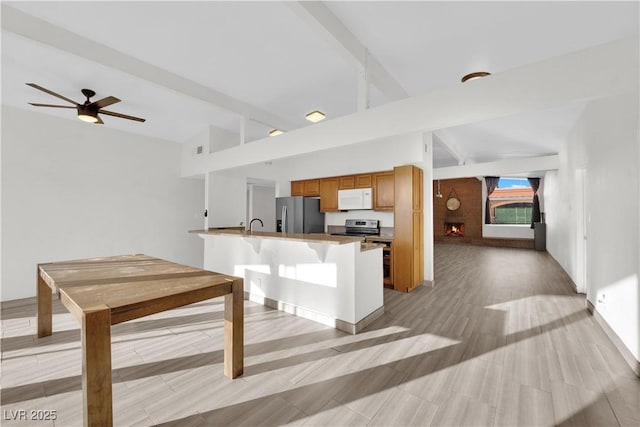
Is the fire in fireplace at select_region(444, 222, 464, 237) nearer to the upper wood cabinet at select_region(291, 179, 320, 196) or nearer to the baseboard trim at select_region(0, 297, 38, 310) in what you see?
the upper wood cabinet at select_region(291, 179, 320, 196)

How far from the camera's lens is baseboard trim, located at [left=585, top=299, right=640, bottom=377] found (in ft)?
6.77

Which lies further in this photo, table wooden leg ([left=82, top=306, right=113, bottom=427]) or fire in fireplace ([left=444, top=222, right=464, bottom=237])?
fire in fireplace ([left=444, top=222, right=464, bottom=237])

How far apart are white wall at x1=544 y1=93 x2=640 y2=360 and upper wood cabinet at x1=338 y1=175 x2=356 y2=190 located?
3362 mm

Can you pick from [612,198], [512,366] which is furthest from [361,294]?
[612,198]

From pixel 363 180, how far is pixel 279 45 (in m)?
3.01

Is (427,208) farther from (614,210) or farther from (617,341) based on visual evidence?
(617,341)

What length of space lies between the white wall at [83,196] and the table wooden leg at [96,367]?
421cm

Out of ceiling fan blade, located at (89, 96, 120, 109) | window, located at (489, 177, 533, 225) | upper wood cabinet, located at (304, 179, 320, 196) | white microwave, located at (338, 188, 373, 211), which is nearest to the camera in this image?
ceiling fan blade, located at (89, 96, 120, 109)

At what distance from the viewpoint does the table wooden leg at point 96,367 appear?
1344 mm

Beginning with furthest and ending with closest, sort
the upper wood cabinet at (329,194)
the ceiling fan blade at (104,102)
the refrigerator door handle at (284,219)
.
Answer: the refrigerator door handle at (284,219) < the upper wood cabinet at (329,194) < the ceiling fan blade at (104,102)

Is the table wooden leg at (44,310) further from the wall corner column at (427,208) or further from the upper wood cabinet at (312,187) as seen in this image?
the wall corner column at (427,208)

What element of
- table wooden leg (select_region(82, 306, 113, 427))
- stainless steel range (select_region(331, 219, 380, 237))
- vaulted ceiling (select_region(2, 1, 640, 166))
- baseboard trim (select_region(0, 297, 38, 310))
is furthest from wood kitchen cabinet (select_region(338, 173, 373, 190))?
baseboard trim (select_region(0, 297, 38, 310))

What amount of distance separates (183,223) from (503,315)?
588 cm

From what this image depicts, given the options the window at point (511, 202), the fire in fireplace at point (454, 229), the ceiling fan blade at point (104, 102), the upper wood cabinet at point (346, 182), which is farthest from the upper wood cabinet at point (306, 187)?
the window at point (511, 202)
